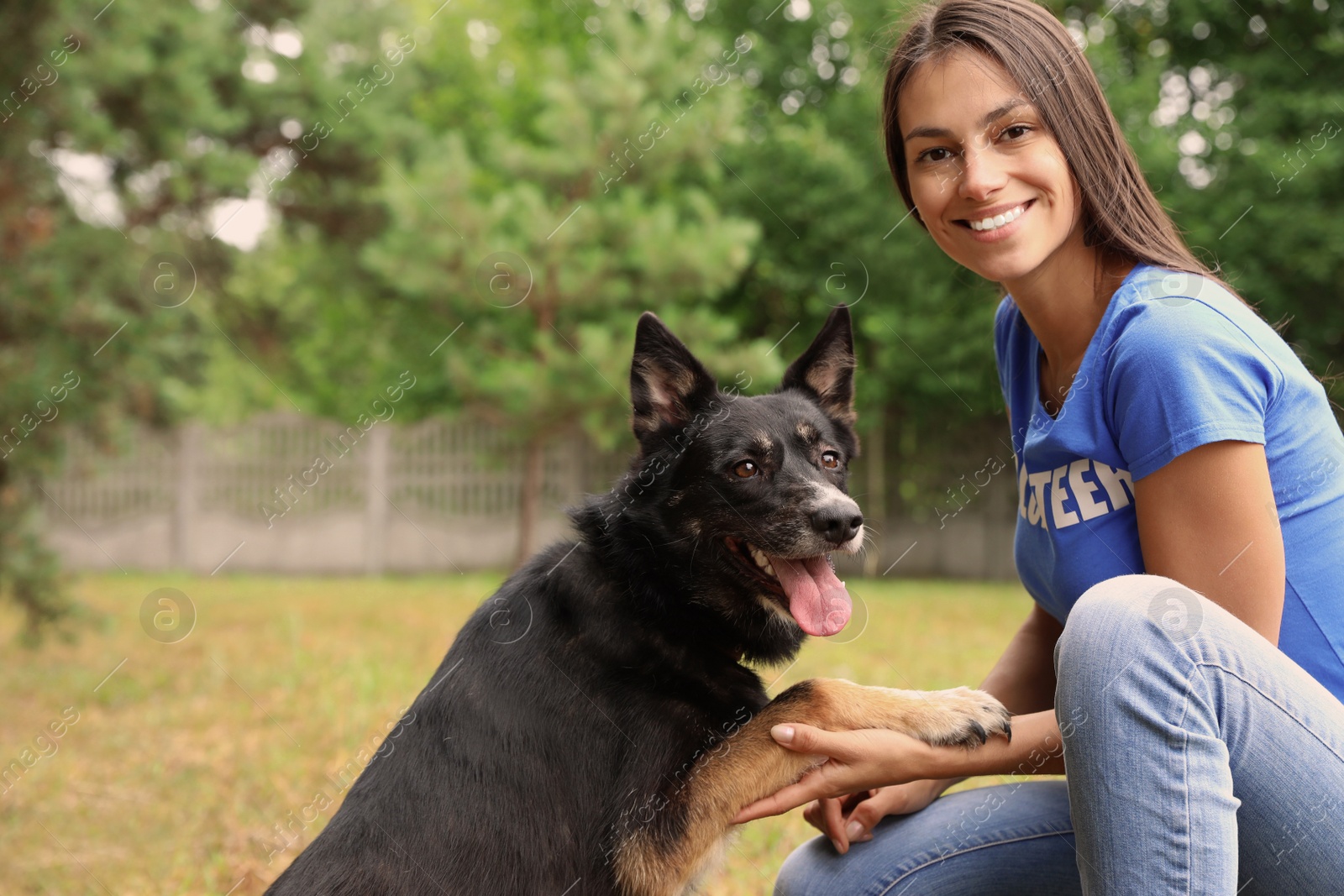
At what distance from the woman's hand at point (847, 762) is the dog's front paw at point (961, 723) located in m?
0.03

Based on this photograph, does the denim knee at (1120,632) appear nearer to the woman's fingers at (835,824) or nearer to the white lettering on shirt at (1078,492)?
the white lettering on shirt at (1078,492)

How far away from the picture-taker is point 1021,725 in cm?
216

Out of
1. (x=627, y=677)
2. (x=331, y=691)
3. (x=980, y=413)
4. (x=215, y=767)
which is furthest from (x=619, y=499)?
(x=980, y=413)

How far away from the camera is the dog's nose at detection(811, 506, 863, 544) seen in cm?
241

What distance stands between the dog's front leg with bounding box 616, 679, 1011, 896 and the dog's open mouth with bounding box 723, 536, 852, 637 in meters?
0.21

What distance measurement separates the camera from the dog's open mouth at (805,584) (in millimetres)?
2410

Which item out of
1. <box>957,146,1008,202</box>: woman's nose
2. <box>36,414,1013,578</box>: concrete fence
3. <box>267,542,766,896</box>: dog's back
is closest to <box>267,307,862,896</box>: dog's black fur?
<box>267,542,766,896</box>: dog's back

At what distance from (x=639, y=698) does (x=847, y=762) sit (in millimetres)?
487

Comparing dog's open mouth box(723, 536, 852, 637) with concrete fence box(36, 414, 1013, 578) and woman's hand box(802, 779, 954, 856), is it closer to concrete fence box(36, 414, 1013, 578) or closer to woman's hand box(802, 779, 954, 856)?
woman's hand box(802, 779, 954, 856)

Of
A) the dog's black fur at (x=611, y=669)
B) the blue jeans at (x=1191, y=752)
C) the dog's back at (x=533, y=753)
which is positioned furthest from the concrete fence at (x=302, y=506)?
the blue jeans at (x=1191, y=752)

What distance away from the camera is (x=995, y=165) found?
2.09 meters

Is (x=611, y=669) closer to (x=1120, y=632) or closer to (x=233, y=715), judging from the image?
(x=1120, y=632)

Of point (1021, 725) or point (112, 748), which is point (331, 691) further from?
point (1021, 725)

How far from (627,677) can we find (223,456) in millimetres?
12977
